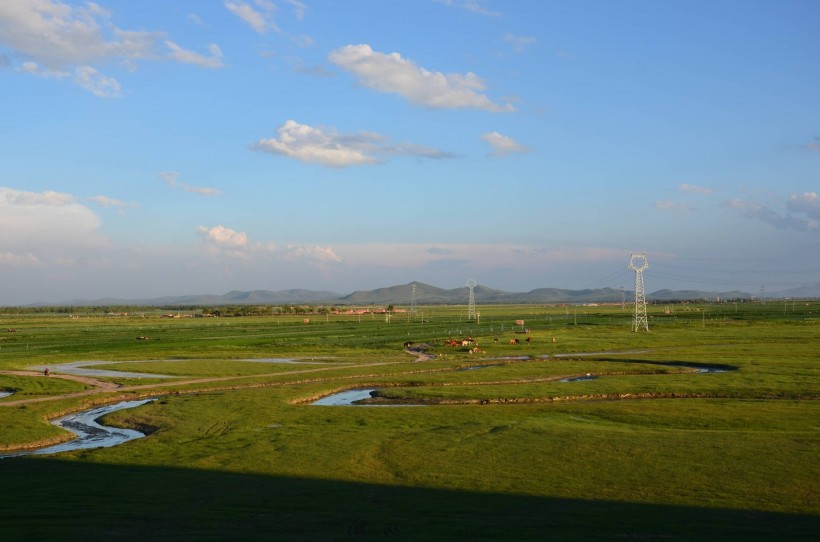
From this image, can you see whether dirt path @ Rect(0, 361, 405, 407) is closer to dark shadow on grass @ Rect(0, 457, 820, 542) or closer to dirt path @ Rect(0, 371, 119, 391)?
dirt path @ Rect(0, 371, 119, 391)

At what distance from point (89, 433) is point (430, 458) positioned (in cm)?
1518

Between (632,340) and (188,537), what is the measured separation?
232 ft

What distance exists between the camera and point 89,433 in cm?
2989

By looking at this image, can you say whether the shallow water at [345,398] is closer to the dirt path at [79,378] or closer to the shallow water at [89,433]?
the shallow water at [89,433]

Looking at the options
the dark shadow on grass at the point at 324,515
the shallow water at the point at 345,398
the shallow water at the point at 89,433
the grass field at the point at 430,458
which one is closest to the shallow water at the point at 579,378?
the grass field at the point at 430,458

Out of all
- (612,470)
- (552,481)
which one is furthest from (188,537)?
(612,470)

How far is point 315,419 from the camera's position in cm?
3097

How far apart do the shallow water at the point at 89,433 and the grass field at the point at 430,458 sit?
84 cm

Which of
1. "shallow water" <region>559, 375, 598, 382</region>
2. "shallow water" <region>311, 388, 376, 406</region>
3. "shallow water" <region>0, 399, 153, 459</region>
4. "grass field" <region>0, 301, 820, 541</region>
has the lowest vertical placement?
"shallow water" <region>311, 388, 376, 406</region>

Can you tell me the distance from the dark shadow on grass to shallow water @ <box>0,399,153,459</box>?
6.73m

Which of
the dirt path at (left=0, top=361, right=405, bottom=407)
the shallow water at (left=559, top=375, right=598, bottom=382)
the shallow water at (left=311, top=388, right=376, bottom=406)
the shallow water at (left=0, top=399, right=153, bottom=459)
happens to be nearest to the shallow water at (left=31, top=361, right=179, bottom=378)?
the dirt path at (left=0, top=361, right=405, bottom=407)

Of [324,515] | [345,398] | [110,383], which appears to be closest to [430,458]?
[324,515]

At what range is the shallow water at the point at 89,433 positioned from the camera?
2620 centimetres

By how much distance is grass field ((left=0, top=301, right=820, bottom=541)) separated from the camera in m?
15.2
